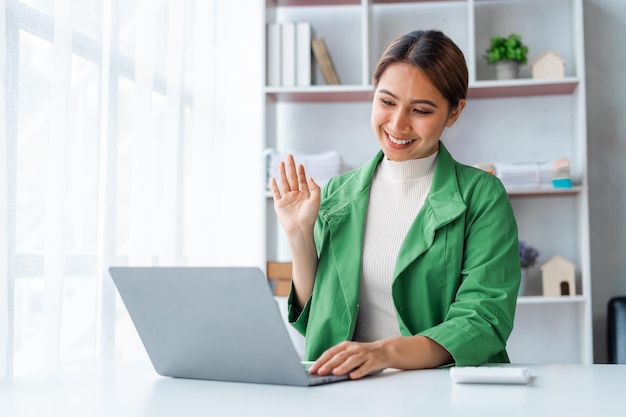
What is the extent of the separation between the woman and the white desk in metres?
0.30

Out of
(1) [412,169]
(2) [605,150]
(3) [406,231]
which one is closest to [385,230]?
(3) [406,231]

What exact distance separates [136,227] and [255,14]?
62.8 inches

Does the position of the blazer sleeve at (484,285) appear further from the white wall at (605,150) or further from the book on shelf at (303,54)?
the white wall at (605,150)

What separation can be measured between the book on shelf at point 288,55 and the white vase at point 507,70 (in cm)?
90

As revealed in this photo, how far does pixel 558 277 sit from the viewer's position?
330 cm

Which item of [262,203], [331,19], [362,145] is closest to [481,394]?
[262,203]

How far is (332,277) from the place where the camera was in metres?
1.70

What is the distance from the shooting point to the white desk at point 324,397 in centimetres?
101

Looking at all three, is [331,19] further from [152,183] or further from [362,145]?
[152,183]

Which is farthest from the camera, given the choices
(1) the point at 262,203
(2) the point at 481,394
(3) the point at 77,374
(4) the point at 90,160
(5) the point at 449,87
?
(1) the point at 262,203

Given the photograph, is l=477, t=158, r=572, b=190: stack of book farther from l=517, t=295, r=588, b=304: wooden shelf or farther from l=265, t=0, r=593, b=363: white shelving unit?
l=517, t=295, r=588, b=304: wooden shelf

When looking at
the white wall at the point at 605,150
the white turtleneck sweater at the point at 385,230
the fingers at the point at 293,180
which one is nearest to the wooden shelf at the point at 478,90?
the white wall at the point at 605,150

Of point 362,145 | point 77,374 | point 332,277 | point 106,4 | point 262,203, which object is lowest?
point 77,374

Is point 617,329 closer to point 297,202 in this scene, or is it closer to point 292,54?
point 292,54
